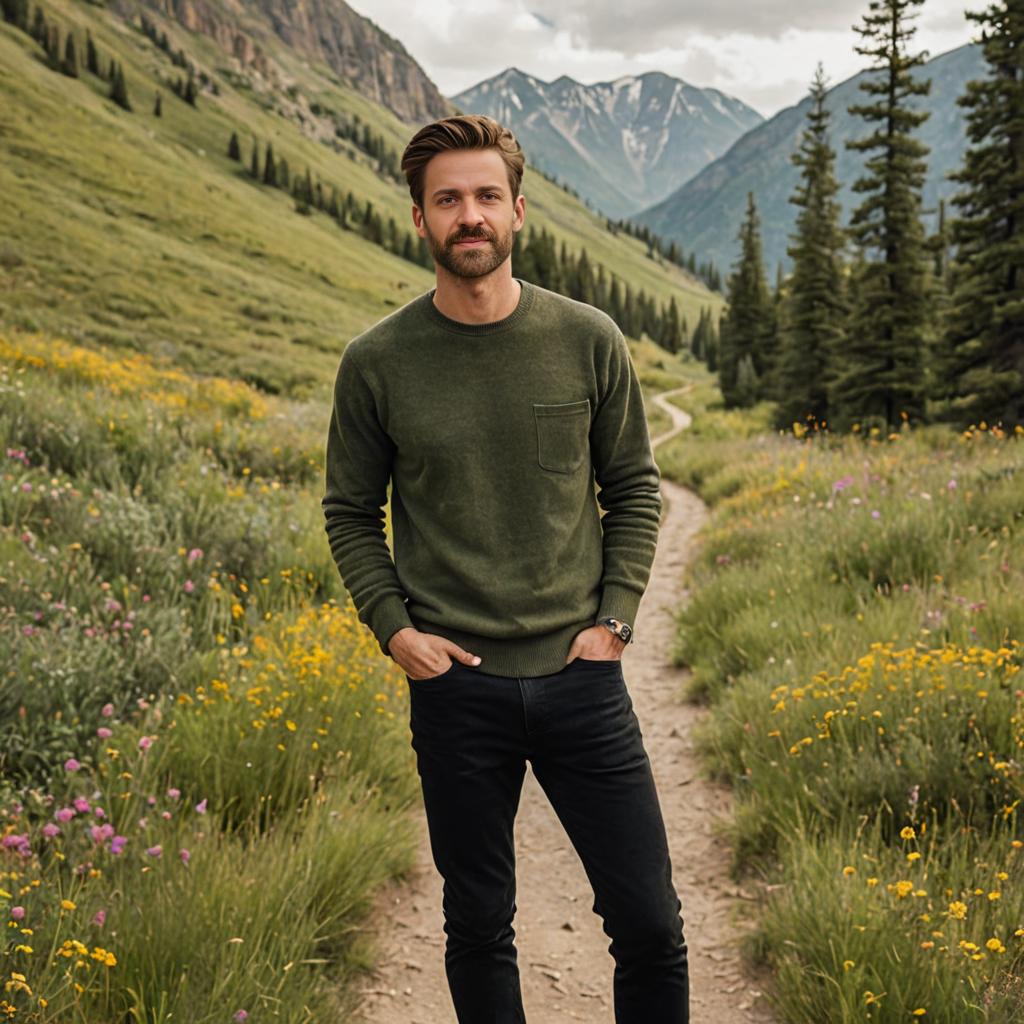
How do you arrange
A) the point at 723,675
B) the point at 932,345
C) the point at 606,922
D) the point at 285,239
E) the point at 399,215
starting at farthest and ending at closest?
the point at 399,215
the point at 285,239
the point at 932,345
the point at 723,675
the point at 606,922

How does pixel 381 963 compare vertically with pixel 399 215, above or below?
below

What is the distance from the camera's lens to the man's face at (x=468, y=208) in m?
2.55

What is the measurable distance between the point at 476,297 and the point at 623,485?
0.81 meters

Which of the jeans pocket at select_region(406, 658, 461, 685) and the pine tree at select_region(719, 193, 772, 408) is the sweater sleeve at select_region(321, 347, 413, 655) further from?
the pine tree at select_region(719, 193, 772, 408)

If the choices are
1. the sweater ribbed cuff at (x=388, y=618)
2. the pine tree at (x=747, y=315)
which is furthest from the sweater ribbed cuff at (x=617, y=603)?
the pine tree at (x=747, y=315)

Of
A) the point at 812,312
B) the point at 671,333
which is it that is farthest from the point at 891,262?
the point at 671,333

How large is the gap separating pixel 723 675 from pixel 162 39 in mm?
182957

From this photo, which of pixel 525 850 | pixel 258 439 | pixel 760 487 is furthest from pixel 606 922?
pixel 760 487

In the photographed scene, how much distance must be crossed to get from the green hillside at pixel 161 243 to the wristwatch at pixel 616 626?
22.6 metres

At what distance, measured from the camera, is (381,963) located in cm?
392

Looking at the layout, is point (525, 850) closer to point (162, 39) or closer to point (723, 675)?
point (723, 675)

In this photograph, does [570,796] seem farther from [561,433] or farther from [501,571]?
[561,433]

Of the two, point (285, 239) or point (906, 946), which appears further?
point (285, 239)

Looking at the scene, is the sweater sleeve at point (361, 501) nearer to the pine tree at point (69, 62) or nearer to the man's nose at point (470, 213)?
the man's nose at point (470, 213)
